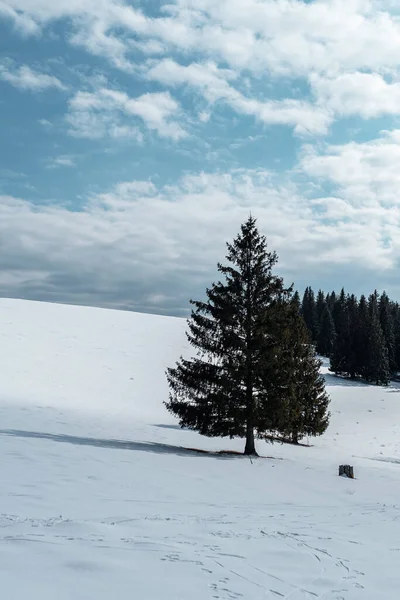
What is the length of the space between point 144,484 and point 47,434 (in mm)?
7452

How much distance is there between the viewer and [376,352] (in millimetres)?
65938

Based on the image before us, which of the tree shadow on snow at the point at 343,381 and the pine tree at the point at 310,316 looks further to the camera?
the pine tree at the point at 310,316

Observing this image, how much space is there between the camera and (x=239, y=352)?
20203 millimetres

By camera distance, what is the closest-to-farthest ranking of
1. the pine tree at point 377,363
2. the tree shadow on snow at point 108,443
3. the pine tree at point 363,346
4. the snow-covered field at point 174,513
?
the snow-covered field at point 174,513 → the tree shadow on snow at point 108,443 → the pine tree at point 377,363 → the pine tree at point 363,346

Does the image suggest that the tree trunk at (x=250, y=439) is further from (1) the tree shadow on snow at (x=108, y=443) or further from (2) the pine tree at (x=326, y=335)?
(2) the pine tree at (x=326, y=335)

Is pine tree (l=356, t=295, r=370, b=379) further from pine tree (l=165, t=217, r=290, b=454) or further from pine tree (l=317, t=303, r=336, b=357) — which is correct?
pine tree (l=165, t=217, r=290, b=454)

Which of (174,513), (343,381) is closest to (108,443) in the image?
(174,513)

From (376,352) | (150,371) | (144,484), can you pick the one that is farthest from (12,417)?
(376,352)

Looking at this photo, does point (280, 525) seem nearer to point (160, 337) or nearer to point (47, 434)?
point (47, 434)

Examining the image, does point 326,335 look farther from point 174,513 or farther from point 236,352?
point 174,513

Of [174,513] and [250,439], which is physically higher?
[174,513]

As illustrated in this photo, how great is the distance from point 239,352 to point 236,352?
0.23m

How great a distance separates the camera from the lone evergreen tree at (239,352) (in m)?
19.2

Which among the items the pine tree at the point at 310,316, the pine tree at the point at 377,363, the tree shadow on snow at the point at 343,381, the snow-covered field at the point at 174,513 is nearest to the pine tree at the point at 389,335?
the pine tree at the point at 310,316
